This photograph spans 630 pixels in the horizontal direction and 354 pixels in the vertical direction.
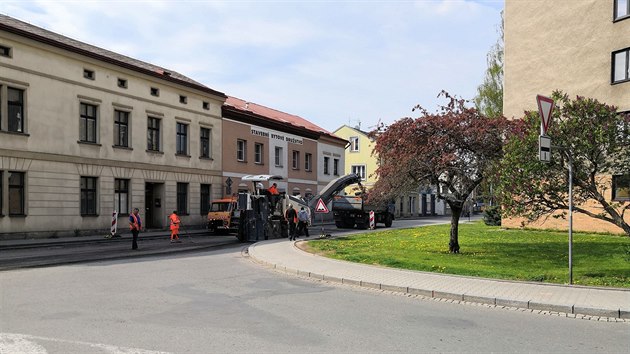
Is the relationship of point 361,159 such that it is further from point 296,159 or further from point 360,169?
point 296,159

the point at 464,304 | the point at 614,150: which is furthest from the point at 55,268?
the point at 614,150

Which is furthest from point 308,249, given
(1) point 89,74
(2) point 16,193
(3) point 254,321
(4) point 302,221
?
(1) point 89,74

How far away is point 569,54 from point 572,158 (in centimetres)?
1717

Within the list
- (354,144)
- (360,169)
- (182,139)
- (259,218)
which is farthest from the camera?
(354,144)

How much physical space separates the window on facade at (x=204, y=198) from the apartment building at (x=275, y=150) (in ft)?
4.72

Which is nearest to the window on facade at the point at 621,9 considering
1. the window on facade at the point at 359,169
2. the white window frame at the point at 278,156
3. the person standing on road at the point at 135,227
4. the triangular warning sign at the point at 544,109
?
the triangular warning sign at the point at 544,109

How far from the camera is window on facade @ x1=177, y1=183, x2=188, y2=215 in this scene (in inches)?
1298

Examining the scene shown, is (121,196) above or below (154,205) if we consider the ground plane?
above

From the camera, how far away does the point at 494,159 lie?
15.2 metres

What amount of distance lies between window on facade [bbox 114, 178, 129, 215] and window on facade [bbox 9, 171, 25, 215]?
5.47 m

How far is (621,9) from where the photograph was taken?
23.9m

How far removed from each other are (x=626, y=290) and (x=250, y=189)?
30604 millimetres

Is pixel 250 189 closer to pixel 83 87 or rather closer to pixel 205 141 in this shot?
pixel 205 141

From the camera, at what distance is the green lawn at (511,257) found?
38.0 ft
